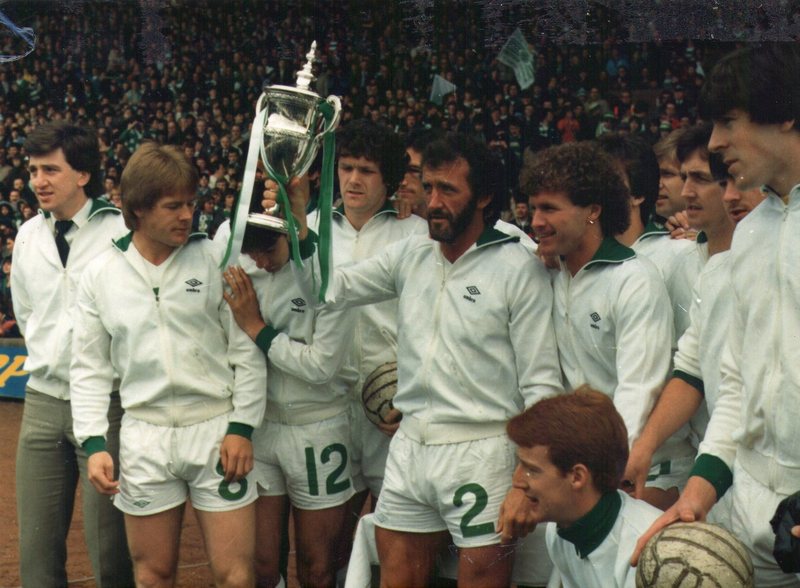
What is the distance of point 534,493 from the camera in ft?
11.5

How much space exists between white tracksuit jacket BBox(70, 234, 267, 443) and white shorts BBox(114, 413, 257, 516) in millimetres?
74

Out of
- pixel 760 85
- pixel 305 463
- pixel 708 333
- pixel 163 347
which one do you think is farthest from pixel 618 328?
pixel 163 347

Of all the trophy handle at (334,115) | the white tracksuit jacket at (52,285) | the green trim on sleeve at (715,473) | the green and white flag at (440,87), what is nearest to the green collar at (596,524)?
the green trim on sleeve at (715,473)

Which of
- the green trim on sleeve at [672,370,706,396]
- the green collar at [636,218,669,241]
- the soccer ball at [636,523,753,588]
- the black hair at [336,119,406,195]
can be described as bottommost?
the soccer ball at [636,523,753,588]

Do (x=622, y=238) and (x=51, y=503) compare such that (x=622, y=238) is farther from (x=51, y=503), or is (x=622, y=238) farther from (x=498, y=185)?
(x=51, y=503)

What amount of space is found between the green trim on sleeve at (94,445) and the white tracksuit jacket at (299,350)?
0.71 metres

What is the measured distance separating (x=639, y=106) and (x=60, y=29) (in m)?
9.82

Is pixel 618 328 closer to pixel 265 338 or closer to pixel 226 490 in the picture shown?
pixel 265 338

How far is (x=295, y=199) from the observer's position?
446 centimetres

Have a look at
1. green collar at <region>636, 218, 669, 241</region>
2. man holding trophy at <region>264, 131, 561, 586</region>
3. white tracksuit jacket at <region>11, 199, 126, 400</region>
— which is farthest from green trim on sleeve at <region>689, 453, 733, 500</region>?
white tracksuit jacket at <region>11, 199, 126, 400</region>

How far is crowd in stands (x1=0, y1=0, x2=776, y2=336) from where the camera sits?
44.6ft

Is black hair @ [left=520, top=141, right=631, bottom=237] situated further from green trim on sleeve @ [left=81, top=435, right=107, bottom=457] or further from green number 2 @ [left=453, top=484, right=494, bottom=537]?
green trim on sleeve @ [left=81, top=435, right=107, bottom=457]

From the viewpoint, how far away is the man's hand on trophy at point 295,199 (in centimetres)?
445

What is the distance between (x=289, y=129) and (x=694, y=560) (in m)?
2.23
